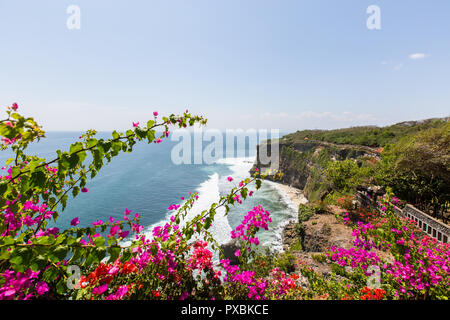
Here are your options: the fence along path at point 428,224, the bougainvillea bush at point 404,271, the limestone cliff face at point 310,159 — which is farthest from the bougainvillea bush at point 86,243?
the limestone cliff face at point 310,159

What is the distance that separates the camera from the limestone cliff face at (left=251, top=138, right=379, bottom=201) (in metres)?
38.7

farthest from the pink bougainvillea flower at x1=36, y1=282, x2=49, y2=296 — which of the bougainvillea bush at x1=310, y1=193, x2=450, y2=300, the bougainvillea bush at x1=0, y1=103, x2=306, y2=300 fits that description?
the bougainvillea bush at x1=310, y1=193, x2=450, y2=300

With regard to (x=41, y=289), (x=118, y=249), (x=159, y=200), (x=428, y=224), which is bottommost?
(x=159, y=200)

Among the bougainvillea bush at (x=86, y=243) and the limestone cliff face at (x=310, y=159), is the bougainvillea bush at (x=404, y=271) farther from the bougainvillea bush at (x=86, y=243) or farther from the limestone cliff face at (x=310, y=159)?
the limestone cliff face at (x=310, y=159)

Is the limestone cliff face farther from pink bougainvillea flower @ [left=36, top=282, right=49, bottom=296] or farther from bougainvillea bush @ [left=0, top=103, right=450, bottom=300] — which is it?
pink bougainvillea flower @ [left=36, top=282, right=49, bottom=296]

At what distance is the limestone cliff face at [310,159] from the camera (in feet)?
127

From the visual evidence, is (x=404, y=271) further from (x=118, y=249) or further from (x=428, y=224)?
(x=428, y=224)

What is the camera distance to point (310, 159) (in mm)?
50312

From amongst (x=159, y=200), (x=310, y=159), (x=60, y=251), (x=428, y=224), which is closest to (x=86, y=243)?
(x=60, y=251)

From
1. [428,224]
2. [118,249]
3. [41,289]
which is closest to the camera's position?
[118,249]
